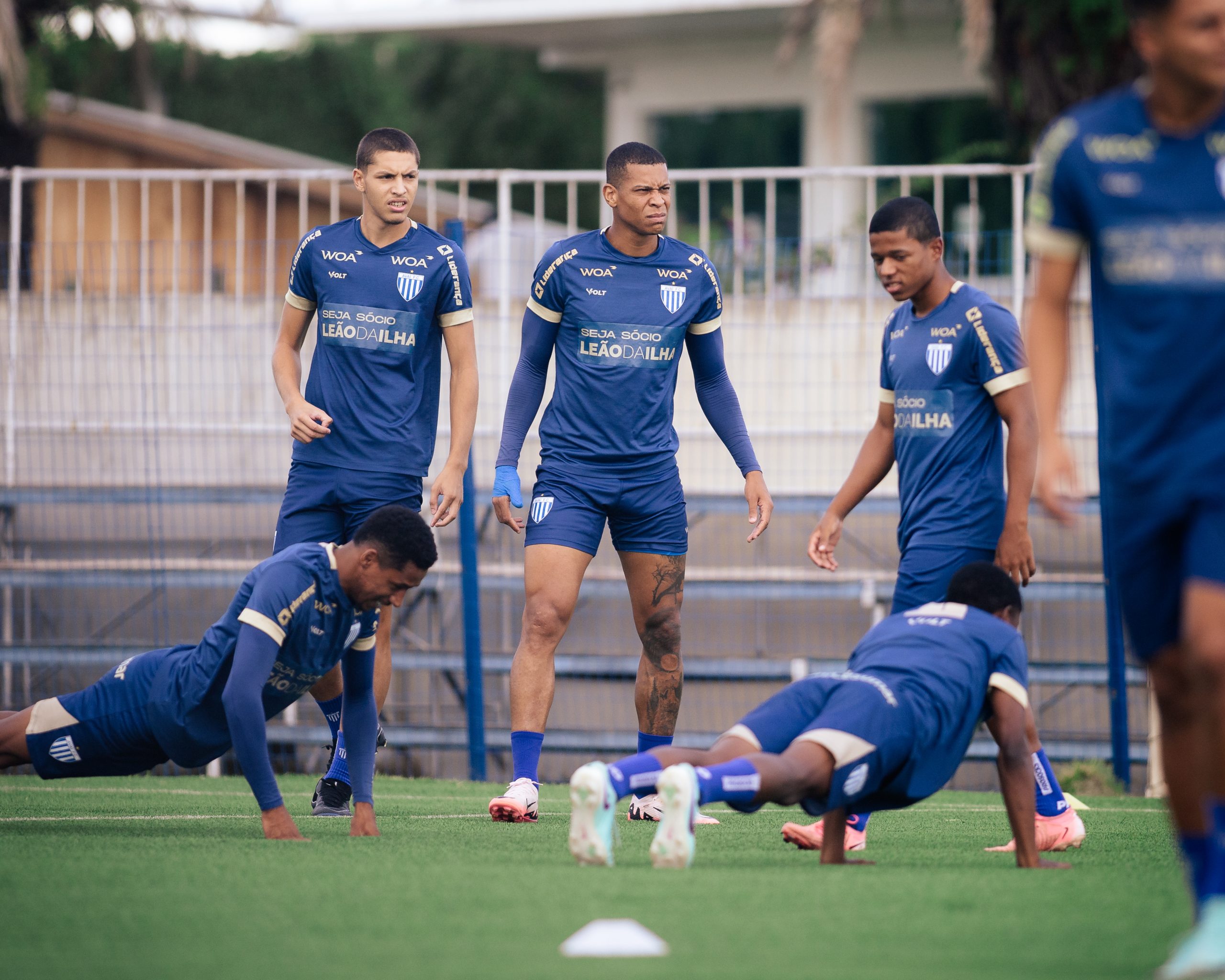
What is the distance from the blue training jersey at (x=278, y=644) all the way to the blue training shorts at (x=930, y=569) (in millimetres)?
1839

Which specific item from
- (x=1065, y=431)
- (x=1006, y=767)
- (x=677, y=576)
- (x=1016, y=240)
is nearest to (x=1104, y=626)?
(x=1065, y=431)

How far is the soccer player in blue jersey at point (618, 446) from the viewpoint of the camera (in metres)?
6.29

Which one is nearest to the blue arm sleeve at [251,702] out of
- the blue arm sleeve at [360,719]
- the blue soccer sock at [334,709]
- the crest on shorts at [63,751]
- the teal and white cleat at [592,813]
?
the blue arm sleeve at [360,719]

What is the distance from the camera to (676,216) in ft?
50.5

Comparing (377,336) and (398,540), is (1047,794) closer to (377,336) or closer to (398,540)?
(398,540)

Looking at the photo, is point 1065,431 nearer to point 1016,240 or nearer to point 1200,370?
point 1016,240

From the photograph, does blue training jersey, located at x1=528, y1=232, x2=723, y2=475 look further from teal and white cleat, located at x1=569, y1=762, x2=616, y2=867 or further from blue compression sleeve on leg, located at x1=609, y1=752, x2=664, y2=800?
teal and white cleat, located at x1=569, y1=762, x2=616, y2=867

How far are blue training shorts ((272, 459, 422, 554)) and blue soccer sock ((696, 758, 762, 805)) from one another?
8.35 ft

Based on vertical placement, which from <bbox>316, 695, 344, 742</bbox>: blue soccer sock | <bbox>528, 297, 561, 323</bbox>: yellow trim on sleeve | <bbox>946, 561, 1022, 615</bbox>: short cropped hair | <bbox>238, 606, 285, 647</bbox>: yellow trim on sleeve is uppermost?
<bbox>528, 297, 561, 323</bbox>: yellow trim on sleeve

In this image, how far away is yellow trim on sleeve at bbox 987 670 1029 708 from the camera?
462 cm

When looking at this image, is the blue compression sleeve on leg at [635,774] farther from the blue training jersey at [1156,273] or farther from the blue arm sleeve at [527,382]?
the blue arm sleeve at [527,382]

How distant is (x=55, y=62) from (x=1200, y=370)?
65.9 ft

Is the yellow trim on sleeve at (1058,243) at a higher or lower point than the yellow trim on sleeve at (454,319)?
lower

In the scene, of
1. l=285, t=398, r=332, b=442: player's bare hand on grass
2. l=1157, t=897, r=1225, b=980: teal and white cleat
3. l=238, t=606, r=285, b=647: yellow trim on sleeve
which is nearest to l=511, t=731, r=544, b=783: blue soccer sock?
l=285, t=398, r=332, b=442: player's bare hand on grass
